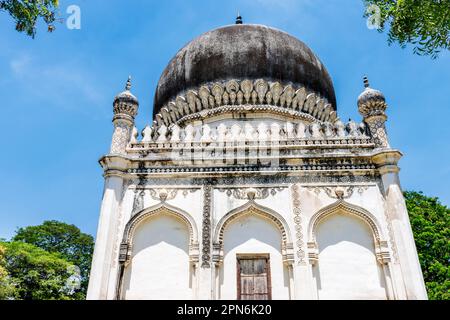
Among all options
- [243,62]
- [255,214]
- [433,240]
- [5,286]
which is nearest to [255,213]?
[255,214]

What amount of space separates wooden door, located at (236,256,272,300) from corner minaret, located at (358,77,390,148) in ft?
10.1

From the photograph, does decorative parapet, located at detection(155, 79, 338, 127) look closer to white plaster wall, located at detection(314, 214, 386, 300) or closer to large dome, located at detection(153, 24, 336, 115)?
large dome, located at detection(153, 24, 336, 115)

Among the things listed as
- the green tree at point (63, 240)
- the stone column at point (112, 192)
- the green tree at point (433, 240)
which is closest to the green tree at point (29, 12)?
the stone column at point (112, 192)

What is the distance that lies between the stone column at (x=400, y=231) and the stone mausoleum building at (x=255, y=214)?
2 centimetres

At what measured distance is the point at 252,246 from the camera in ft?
21.6

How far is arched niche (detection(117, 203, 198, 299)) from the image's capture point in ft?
20.6

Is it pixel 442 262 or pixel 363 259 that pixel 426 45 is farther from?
pixel 442 262

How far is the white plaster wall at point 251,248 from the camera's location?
6.22m

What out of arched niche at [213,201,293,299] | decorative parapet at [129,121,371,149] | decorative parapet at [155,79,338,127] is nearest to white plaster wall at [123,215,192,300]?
arched niche at [213,201,293,299]

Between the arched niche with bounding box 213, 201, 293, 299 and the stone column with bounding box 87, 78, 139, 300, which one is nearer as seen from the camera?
the stone column with bounding box 87, 78, 139, 300

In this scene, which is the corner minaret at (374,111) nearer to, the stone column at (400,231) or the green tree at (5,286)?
the stone column at (400,231)

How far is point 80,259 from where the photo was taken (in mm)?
24453
